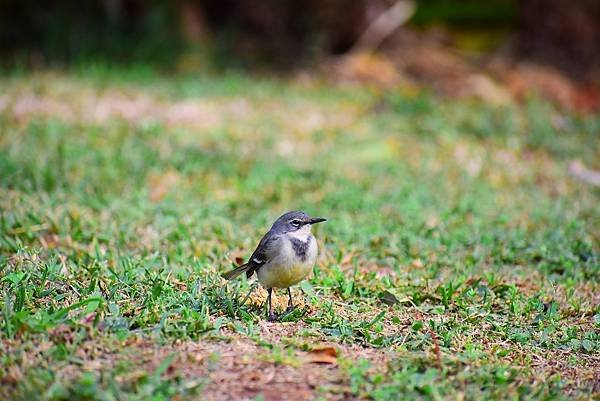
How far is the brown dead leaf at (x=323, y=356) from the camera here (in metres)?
3.82

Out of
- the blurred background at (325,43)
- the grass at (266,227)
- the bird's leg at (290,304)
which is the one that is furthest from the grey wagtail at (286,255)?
the blurred background at (325,43)

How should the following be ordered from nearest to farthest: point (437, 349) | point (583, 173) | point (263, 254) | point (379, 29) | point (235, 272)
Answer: point (437, 349), point (263, 254), point (235, 272), point (583, 173), point (379, 29)

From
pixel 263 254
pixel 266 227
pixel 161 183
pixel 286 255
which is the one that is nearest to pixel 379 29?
pixel 161 183

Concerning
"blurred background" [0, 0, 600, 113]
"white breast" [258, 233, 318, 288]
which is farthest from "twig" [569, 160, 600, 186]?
"white breast" [258, 233, 318, 288]

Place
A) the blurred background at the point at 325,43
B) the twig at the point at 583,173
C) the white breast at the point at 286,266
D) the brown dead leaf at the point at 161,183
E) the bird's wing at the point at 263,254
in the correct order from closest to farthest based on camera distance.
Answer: the white breast at the point at 286,266
the bird's wing at the point at 263,254
the brown dead leaf at the point at 161,183
the twig at the point at 583,173
the blurred background at the point at 325,43

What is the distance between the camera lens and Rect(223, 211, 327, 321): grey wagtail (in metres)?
4.33

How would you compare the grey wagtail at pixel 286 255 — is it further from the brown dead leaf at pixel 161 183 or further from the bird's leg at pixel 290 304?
the brown dead leaf at pixel 161 183

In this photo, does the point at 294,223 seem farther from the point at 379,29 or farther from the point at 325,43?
the point at 379,29

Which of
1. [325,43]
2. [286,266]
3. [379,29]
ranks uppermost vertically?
[379,29]

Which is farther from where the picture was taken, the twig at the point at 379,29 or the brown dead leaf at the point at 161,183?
the twig at the point at 379,29

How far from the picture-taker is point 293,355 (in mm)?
3832

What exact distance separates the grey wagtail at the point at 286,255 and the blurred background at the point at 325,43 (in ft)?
22.5

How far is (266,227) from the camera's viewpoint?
6266mm

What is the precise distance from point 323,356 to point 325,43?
883cm
